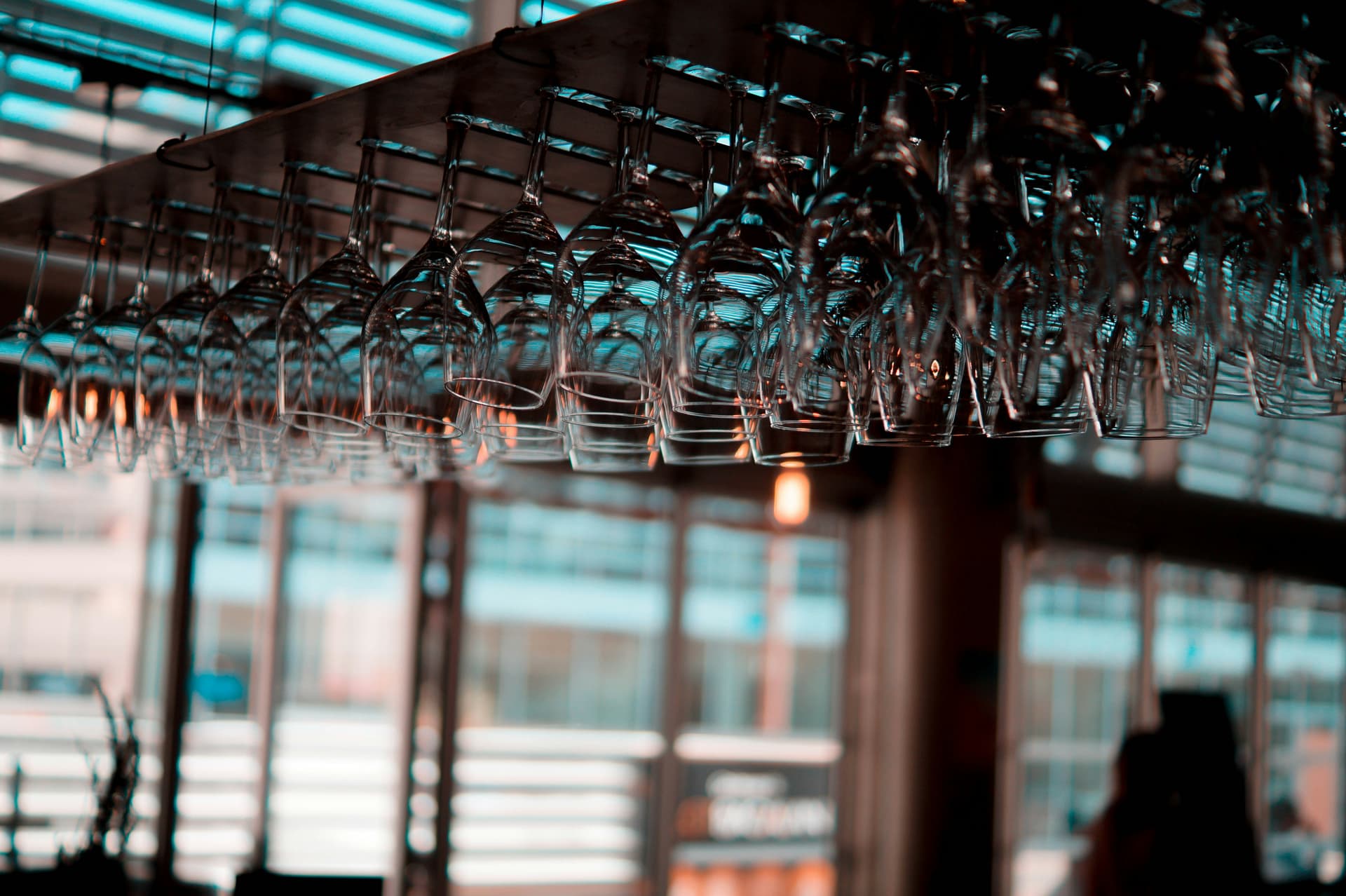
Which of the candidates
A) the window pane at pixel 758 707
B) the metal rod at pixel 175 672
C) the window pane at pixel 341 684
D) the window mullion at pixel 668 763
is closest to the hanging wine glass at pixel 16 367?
the metal rod at pixel 175 672

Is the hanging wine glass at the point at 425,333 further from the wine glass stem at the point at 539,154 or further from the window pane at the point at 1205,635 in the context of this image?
the window pane at the point at 1205,635

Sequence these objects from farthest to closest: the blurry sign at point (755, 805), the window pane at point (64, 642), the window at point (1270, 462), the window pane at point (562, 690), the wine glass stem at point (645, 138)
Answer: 1. the window at point (1270, 462)
2. the blurry sign at point (755, 805)
3. the window pane at point (562, 690)
4. the window pane at point (64, 642)
5. the wine glass stem at point (645, 138)

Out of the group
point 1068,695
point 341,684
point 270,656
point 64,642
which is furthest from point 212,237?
point 1068,695

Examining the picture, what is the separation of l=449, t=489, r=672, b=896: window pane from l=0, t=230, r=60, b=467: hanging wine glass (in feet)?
14.6

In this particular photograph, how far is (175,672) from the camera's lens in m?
4.95

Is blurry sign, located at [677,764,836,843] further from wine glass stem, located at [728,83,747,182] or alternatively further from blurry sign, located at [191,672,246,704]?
wine glass stem, located at [728,83,747,182]

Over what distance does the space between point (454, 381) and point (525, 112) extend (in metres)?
0.23

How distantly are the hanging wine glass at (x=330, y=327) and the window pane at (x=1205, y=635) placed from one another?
8050 mm

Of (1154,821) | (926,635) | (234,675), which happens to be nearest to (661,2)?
(234,675)

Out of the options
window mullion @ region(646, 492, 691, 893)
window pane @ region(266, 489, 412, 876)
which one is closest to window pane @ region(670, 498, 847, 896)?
window mullion @ region(646, 492, 691, 893)

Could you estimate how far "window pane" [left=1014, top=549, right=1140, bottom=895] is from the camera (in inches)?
313

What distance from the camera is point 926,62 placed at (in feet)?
3.22

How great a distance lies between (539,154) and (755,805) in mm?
6186

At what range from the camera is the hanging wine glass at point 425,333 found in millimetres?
1153
